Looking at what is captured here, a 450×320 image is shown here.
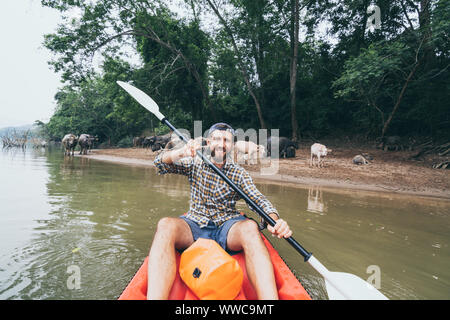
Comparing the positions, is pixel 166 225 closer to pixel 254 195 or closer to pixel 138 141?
pixel 254 195

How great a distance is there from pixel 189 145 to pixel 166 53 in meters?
15.8

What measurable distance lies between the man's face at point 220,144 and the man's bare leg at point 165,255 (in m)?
0.68

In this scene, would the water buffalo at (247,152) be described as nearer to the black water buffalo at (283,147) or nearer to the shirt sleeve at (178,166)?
the black water buffalo at (283,147)

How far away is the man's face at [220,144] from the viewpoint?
7.64 ft

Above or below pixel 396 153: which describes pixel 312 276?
below

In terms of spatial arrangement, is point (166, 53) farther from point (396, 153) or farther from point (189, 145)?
point (189, 145)

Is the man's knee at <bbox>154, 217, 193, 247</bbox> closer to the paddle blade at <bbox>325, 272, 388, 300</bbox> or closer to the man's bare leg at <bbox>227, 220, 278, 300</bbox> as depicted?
the man's bare leg at <bbox>227, 220, 278, 300</bbox>

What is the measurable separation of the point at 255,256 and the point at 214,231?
55cm

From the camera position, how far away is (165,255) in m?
1.76

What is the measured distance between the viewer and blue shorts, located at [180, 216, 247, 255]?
83.5 inches

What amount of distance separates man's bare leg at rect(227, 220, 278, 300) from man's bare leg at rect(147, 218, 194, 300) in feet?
1.30

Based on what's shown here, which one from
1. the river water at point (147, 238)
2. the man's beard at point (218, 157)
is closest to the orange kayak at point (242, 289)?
the river water at point (147, 238)
